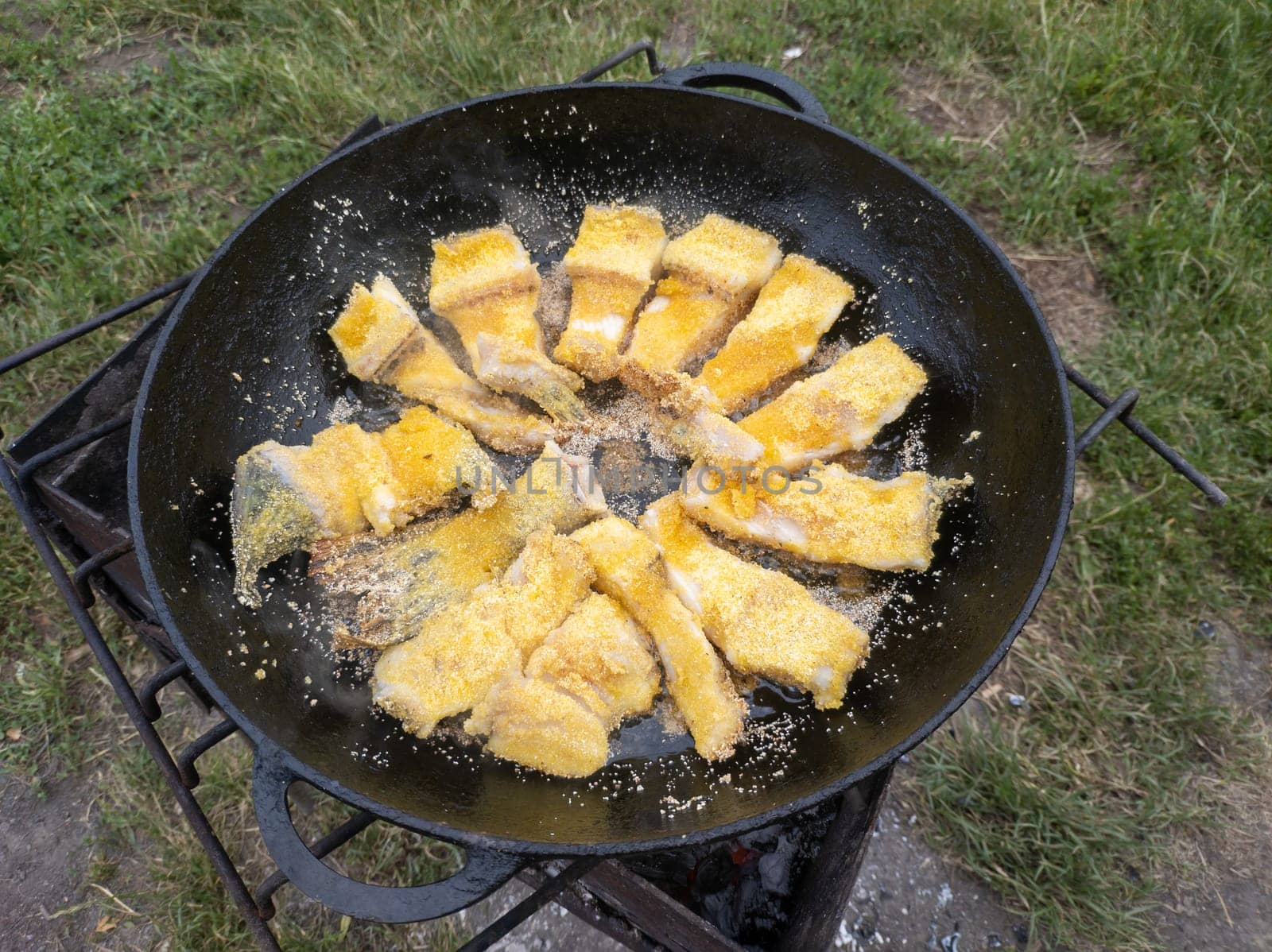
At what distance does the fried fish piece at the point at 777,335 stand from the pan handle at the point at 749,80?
2.10 ft

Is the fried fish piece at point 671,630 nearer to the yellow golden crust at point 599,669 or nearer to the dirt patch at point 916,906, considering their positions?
the yellow golden crust at point 599,669

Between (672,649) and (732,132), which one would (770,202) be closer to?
(732,132)

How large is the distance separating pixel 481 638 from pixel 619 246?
1.48 meters

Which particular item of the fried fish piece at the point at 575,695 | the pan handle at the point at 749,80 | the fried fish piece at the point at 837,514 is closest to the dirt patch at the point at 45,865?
the fried fish piece at the point at 575,695

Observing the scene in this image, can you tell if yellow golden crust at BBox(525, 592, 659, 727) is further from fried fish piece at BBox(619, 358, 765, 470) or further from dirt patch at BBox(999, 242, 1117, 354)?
dirt patch at BBox(999, 242, 1117, 354)

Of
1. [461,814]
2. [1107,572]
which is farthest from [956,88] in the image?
[461,814]

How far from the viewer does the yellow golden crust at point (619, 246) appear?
296 cm

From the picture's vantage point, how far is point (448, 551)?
2.59m

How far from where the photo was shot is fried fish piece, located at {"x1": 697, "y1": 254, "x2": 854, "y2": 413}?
286cm

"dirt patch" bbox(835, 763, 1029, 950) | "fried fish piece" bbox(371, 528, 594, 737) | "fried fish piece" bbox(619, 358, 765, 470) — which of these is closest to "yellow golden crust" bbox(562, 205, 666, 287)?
"fried fish piece" bbox(619, 358, 765, 470)

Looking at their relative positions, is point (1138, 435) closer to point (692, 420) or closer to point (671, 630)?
point (692, 420)

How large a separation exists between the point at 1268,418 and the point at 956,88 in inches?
93.8

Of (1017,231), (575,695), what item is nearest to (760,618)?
(575,695)

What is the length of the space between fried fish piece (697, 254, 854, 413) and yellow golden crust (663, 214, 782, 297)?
3.9 inches
